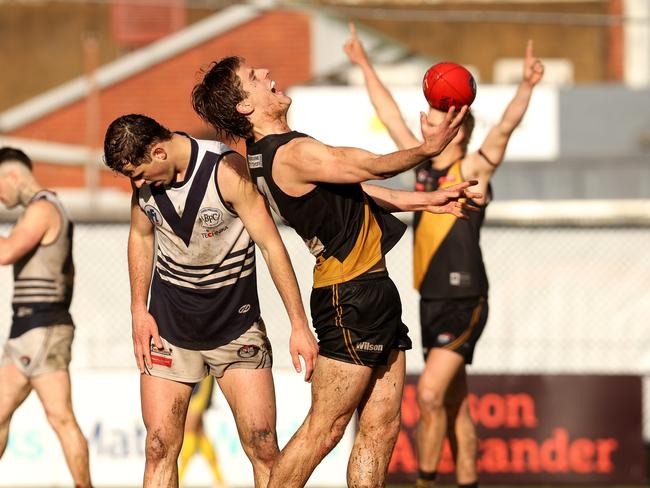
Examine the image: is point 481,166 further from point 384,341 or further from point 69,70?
point 69,70

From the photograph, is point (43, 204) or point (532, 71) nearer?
point (43, 204)

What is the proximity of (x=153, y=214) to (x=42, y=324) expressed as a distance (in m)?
2.26

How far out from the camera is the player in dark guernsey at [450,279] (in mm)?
8484

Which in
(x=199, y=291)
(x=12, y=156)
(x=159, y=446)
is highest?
(x=12, y=156)

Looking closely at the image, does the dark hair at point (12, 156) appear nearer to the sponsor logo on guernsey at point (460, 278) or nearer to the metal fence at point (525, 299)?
the sponsor logo on guernsey at point (460, 278)

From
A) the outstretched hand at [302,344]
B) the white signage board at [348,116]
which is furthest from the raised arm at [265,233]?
the white signage board at [348,116]

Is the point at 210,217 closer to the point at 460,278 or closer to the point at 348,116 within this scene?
the point at 460,278

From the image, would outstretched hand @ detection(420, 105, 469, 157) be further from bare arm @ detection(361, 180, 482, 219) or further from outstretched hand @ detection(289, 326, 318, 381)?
outstretched hand @ detection(289, 326, 318, 381)

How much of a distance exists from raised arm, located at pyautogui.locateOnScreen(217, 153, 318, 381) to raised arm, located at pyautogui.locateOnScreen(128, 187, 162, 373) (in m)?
0.55

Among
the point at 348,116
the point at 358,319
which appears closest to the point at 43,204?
the point at 358,319

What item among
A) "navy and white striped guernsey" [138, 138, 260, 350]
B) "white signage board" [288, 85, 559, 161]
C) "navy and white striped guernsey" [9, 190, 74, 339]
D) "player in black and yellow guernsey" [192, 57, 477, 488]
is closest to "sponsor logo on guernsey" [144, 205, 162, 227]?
"navy and white striped guernsey" [138, 138, 260, 350]

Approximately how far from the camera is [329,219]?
631 centimetres

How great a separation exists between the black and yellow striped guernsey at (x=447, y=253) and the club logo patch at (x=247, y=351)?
2.24 meters

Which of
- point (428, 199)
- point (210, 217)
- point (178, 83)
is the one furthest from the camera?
point (178, 83)
